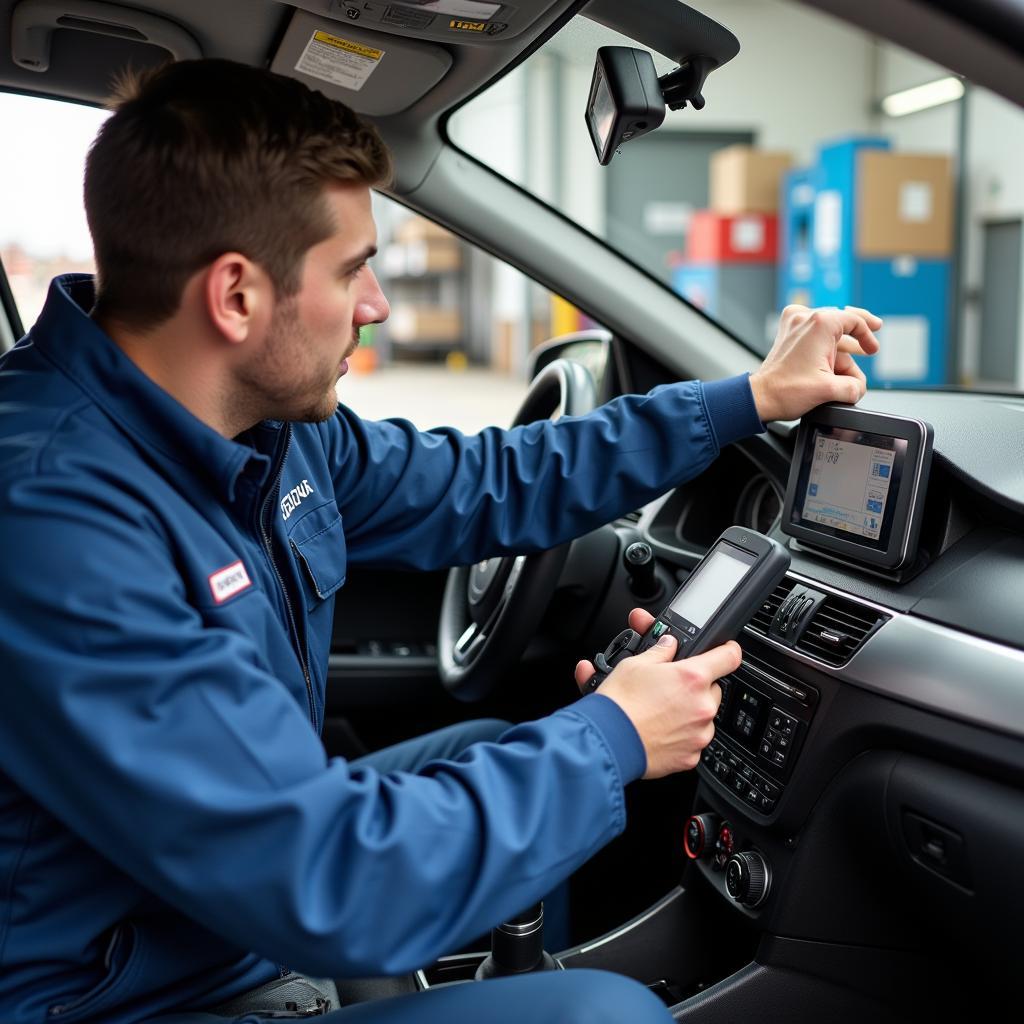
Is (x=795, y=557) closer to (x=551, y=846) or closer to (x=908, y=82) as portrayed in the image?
(x=551, y=846)

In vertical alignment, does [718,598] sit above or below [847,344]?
below

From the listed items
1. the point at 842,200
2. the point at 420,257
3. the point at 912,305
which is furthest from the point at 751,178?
the point at 420,257

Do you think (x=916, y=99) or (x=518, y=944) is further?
(x=916, y=99)

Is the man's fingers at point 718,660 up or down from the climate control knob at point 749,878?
up

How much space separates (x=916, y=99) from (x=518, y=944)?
9.15 meters

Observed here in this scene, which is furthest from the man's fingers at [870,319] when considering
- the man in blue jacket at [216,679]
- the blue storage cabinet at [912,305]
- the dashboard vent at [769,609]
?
the blue storage cabinet at [912,305]

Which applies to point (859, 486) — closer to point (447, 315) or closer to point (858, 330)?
point (858, 330)

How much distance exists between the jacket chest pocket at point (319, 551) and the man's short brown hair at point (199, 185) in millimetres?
315

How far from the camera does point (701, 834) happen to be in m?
1.48

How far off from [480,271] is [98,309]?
1176cm

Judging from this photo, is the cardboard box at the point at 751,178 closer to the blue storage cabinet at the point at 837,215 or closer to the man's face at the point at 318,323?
the blue storage cabinet at the point at 837,215

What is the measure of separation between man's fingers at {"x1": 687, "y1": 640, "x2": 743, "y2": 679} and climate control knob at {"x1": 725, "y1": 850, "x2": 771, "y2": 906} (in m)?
0.42

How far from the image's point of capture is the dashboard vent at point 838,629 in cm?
125

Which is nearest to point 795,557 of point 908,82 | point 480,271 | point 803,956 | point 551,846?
point 803,956
